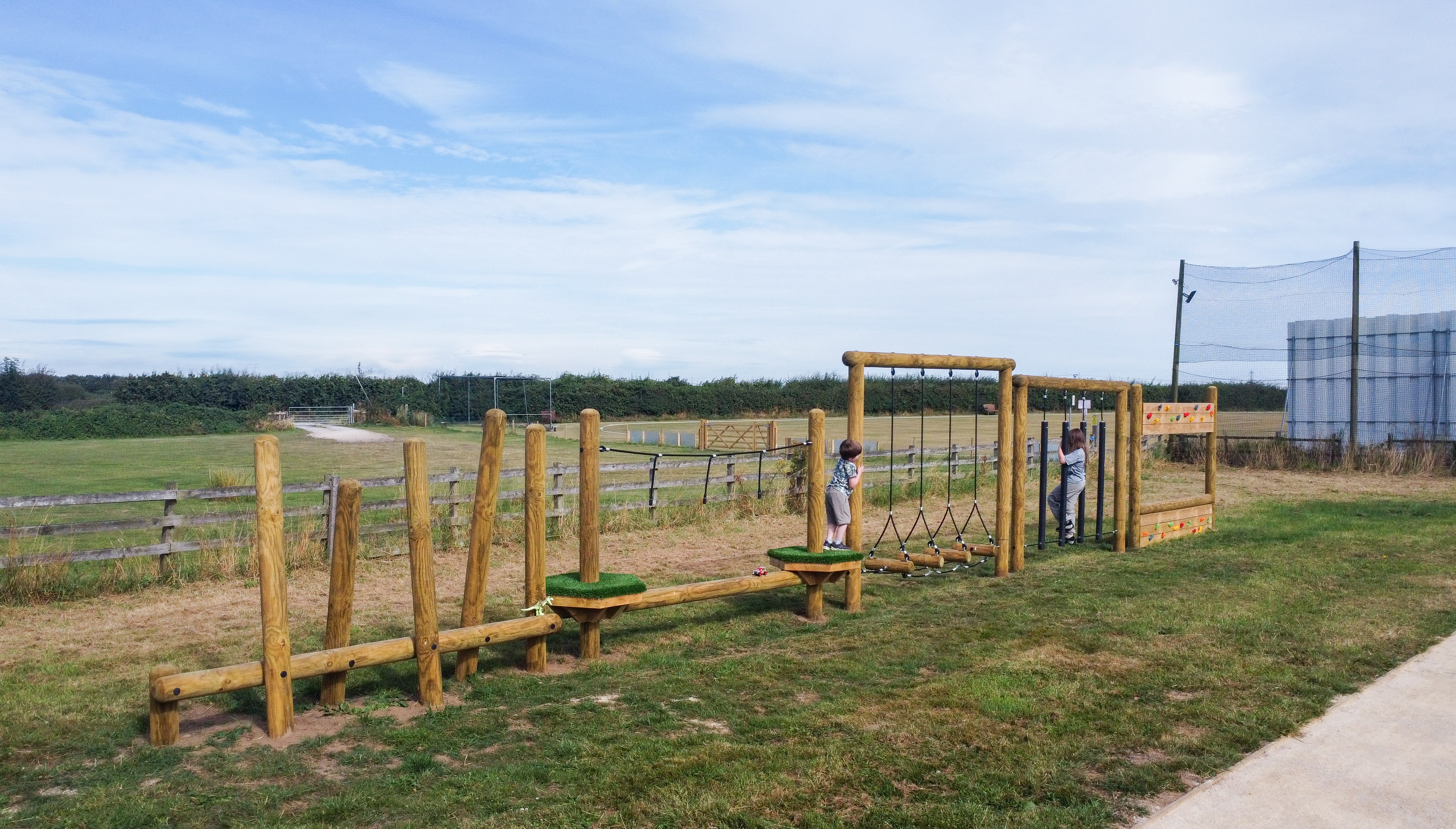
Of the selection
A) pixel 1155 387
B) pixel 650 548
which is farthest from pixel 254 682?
pixel 1155 387

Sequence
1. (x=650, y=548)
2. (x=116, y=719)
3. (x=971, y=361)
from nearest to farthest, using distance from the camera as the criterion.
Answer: (x=116, y=719) < (x=971, y=361) < (x=650, y=548)

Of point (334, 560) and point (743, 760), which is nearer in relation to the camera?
point (743, 760)

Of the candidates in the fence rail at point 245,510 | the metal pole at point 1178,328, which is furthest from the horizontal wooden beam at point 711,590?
the metal pole at point 1178,328

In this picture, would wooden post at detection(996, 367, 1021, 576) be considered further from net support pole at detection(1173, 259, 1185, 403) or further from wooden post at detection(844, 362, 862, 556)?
net support pole at detection(1173, 259, 1185, 403)

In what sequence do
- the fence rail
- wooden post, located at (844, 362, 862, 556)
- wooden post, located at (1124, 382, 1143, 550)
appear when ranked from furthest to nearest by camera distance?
wooden post, located at (1124, 382, 1143, 550), the fence rail, wooden post, located at (844, 362, 862, 556)

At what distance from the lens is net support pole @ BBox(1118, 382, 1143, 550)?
12.3 metres

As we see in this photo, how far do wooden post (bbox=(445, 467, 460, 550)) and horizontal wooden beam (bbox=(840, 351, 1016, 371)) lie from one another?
588cm

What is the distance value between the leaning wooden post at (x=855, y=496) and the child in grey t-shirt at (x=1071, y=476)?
4407 mm

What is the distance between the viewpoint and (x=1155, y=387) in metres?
27.5

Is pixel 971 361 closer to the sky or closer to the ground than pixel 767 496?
closer to the sky

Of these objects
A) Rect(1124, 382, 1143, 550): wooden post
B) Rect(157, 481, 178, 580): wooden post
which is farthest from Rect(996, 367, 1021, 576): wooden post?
Rect(157, 481, 178, 580): wooden post

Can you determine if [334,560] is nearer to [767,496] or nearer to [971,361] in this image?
[971,361]

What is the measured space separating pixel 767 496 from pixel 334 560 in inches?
421

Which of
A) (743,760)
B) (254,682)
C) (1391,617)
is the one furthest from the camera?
(1391,617)
